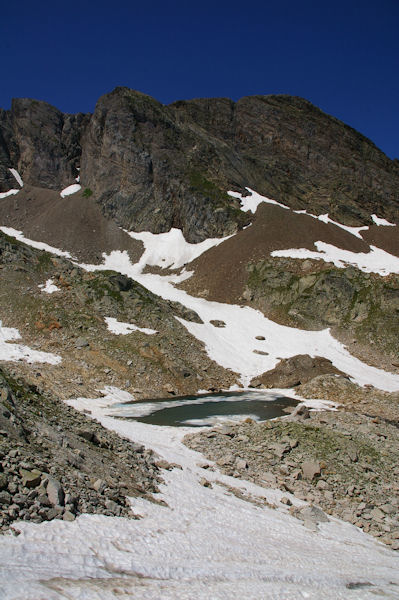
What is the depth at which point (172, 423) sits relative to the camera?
24562 mm

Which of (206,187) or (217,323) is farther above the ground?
(206,187)

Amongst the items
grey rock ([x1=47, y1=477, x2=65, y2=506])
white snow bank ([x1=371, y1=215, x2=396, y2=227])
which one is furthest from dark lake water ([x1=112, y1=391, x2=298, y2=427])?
white snow bank ([x1=371, y1=215, x2=396, y2=227])

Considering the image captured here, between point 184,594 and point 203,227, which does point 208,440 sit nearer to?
point 184,594

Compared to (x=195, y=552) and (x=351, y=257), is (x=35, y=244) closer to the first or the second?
(x=351, y=257)

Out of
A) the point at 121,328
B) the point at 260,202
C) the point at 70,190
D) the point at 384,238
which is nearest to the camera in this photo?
the point at 121,328

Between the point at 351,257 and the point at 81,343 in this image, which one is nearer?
the point at 81,343

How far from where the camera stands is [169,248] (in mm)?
89125

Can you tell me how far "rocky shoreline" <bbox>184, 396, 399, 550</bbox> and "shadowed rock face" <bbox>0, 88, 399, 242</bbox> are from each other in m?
69.4

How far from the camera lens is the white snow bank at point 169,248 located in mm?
84500

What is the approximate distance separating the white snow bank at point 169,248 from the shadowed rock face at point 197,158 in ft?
8.42

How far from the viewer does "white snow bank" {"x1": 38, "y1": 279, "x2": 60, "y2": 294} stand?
45.4m

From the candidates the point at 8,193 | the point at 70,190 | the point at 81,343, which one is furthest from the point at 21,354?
the point at 8,193

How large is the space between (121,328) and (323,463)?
28270 mm

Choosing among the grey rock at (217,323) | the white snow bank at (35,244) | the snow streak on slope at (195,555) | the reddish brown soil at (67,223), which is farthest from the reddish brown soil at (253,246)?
the snow streak on slope at (195,555)
